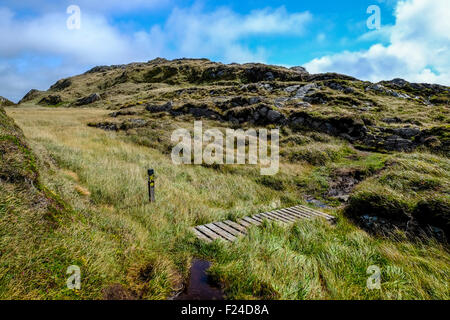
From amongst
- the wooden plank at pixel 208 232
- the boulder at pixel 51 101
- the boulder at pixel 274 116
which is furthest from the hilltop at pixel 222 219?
the boulder at pixel 51 101

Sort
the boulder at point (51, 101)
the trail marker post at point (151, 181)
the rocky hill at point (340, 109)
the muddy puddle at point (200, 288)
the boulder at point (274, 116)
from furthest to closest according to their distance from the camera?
the boulder at point (51, 101) < the boulder at point (274, 116) < the rocky hill at point (340, 109) < the trail marker post at point (151, 181) < the muddy puddle at point (200, 288)

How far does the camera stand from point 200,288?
11.4ft

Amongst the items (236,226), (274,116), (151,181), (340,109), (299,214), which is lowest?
(299,214)

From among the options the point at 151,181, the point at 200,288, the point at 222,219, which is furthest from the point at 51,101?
the point at 200,288

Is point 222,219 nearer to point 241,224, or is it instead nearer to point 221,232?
point 241,224

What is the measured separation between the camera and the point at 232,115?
24.2m

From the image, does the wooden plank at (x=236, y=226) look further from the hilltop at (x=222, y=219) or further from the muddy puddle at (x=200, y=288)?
the muddy puddle at (x=200, y=288)

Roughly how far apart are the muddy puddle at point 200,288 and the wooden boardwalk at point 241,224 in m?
1.05

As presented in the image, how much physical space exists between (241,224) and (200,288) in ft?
9.64

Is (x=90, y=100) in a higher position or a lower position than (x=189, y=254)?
higher

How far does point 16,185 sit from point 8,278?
6.20 feet

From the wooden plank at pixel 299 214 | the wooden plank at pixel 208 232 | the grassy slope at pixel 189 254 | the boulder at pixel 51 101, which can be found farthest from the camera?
the boulder at pixel 51 101

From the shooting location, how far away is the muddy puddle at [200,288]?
3277mm
